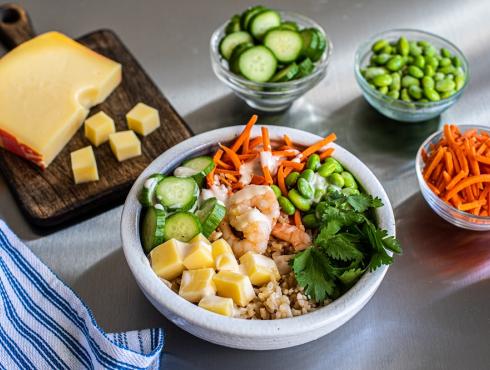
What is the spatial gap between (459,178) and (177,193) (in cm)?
73

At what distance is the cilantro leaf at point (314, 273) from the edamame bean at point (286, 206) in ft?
0.45

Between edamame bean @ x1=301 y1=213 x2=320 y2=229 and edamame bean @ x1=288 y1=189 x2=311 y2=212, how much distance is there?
0.02m

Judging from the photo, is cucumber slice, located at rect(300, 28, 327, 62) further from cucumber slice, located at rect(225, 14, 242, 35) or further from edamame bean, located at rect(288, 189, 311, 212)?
edamame bean, located at rect(288, 189, 311, 212)

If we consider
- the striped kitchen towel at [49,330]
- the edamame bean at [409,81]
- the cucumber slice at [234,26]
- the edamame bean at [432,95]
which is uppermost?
the cucumber slice at [234,26]

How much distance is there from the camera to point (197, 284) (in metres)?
1.41

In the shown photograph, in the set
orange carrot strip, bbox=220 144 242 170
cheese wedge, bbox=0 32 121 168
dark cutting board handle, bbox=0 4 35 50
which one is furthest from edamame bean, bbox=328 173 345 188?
dark cutting board handle, bbox=0 4 35 50

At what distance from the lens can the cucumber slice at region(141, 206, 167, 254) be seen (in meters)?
1.48

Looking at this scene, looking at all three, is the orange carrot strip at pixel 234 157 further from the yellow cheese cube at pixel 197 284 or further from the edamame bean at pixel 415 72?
the edamame bean at pixel 415 72

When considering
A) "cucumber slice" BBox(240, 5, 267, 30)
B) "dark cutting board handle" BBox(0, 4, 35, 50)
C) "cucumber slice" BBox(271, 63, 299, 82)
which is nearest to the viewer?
"cucumber slice" BBox(271, 63, 299, 82)

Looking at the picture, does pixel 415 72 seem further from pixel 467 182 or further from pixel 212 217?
pixel 212 217

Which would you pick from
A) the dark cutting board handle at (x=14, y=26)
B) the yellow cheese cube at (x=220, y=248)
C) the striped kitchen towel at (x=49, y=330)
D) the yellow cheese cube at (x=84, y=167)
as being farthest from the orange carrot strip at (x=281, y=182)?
the dark cutting board handle at (x=14, y=26)

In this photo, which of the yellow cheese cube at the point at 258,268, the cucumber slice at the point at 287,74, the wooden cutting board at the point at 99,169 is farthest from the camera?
the cucumber slice at the point at 287,74

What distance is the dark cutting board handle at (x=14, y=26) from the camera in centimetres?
223

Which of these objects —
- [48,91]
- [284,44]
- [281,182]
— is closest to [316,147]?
[281,182]
